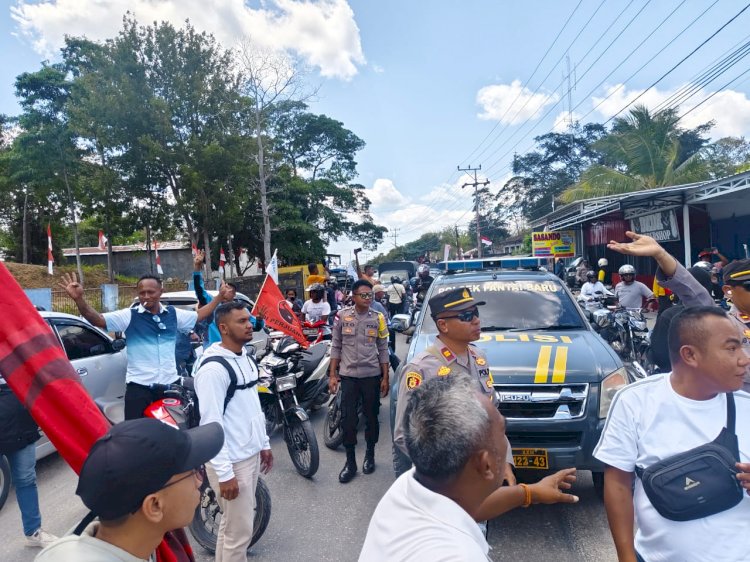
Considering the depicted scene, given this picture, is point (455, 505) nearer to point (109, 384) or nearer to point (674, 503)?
point (674, 503)

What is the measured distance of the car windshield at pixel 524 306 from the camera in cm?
527

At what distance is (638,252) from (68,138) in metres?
26.3

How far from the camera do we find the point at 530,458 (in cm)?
390

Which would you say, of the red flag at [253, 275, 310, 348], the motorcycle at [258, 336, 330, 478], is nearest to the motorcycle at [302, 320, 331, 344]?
the motorcycle at [258, 336, 330, 478]

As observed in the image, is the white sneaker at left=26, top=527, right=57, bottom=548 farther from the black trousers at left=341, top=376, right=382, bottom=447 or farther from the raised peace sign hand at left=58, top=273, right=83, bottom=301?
the black trousers at left=341, top=376, right=382, bottom=447

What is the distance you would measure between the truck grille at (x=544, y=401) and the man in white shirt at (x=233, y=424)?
1.79 metres

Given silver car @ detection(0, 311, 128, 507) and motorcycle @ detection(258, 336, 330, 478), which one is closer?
motorcycle @ detection(258, 336, 330, 478)

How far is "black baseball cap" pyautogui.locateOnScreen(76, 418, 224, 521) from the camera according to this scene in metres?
1.33

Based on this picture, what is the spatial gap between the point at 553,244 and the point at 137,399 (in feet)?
93.8

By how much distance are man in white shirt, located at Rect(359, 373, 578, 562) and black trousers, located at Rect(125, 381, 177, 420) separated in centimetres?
382

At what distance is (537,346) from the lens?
4.52 metres

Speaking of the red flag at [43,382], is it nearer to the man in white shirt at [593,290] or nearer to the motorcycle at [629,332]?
the motorcycle at [629,332]

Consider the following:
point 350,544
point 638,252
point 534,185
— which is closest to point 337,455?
point 350,544

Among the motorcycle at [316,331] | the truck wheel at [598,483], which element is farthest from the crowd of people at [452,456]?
the motorcycle at [316,331]
